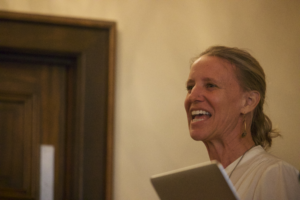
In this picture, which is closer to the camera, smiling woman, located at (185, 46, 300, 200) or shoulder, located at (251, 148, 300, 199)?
shoulder, located at (251, 148, 300, 199)

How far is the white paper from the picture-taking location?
1.90 meters

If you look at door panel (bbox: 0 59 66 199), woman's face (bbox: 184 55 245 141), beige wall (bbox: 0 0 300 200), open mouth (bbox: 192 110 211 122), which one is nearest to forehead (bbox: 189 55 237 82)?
woman's face (bbox: 184 55 245 141)

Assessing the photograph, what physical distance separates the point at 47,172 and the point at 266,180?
114 cm

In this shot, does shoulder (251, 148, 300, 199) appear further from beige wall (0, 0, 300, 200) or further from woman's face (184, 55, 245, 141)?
beige wall (0, 0, 300, 200)

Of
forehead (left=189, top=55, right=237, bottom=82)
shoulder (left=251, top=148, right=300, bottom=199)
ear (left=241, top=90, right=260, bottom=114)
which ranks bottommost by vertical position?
shoulder (left=251, top=148, right=300, bottom=199)

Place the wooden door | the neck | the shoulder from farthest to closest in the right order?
the wooden door < the neck < the shoulder

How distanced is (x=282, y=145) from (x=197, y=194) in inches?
43.0

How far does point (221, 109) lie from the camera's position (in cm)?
141

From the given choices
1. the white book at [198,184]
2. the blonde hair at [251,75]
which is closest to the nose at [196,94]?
the blonde hair at [251,75]

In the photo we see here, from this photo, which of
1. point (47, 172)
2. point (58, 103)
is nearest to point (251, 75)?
point (58, 103)

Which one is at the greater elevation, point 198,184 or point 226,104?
point 226,104

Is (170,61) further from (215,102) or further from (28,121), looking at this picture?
(28,121)

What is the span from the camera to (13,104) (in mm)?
1922

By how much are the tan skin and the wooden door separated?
0.56 meters
